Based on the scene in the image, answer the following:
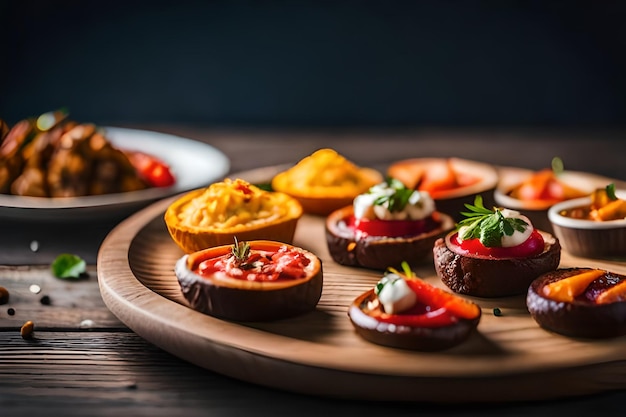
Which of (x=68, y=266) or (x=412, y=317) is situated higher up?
(x=412, y=317)

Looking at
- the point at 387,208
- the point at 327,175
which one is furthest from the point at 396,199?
the point at 327,175

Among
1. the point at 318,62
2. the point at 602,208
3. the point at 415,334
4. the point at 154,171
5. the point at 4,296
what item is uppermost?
the point at 318,62

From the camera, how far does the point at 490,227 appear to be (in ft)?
11.1

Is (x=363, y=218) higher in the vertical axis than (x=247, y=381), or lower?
higher

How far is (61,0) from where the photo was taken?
8.02 m

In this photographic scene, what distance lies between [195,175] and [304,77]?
9.75ft

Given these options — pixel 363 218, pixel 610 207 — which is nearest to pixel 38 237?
pixel 363 218

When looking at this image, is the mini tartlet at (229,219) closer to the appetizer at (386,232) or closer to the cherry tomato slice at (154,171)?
the appetizer at (386,232)

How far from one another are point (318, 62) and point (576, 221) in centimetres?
469

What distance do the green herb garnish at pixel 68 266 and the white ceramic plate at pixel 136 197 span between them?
1.40 ft

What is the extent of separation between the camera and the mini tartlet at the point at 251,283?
3104 millimetres

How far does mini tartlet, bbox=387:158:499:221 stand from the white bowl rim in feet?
1.47

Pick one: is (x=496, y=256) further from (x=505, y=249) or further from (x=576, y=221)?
(x=576, y=221)

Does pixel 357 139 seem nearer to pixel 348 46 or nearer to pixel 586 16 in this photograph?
pixel 348 46
